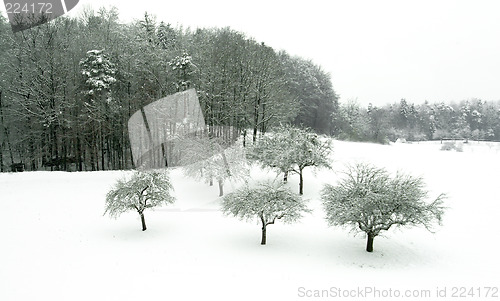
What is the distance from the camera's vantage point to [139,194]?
60.2ft

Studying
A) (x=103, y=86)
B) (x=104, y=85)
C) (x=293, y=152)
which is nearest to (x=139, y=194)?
(x=293, y=152)

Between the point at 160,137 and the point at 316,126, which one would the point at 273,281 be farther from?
the point at 316,126

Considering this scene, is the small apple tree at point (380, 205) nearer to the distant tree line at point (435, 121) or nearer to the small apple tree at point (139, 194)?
the small apple tree at point (139, 194)

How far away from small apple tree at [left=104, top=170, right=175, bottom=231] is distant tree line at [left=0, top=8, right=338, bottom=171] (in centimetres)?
1370

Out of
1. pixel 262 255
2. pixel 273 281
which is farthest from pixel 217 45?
pixel 273 281

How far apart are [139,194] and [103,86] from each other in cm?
1657

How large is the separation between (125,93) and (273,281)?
27.0m

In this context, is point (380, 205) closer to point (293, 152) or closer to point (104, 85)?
point (293, 152)

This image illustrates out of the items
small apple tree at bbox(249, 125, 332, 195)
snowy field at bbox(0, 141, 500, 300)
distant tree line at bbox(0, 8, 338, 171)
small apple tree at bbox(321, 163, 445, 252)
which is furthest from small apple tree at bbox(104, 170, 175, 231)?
distant tree line at bbox(0, 8, 338, 171)

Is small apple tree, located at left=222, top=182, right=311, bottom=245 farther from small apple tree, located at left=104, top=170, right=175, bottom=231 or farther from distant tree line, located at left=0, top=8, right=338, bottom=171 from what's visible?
distant tree line, located at left=0, top=8, right=338, bottom=171

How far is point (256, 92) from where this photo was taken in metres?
34.8

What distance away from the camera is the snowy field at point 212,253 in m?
12.0

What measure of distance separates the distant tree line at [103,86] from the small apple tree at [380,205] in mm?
18476

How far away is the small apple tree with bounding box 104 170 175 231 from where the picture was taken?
1794 cm
